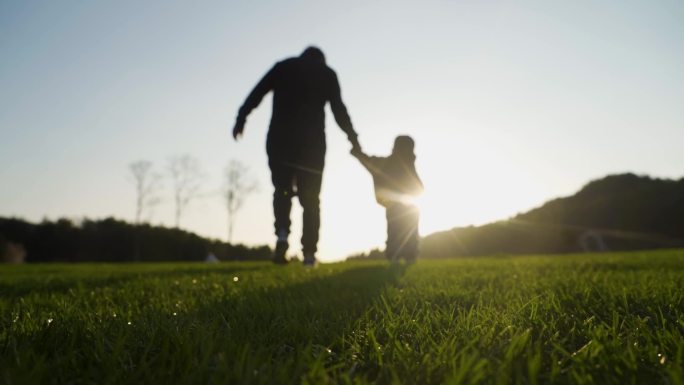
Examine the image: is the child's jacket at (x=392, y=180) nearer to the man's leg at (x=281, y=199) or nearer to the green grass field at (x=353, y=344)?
the man's leg at (x=281, y=199)

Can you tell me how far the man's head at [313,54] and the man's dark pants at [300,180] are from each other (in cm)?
109

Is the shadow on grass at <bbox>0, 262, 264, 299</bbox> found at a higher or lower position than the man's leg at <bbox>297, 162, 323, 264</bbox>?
lower

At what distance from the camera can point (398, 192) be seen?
7102mm

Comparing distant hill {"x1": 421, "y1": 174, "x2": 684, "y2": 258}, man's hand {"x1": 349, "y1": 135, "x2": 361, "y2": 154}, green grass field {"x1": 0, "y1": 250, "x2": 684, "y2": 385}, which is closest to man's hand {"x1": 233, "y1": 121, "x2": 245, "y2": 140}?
man's hand {"x1": 349, "y1": 135, "x2": 361, "y2": 154}

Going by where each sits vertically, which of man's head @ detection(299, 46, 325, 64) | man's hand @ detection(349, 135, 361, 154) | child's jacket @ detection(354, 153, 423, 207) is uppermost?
man's head @ detection(299, 46, 325, 64)

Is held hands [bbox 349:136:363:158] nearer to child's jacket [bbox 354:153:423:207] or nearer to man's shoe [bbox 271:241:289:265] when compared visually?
child's jacket [bbox 354:153:423:207]

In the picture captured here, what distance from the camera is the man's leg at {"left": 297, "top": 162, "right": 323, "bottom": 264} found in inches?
246

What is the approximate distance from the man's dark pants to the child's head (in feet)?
4.71

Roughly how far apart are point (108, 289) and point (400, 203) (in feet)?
14.5

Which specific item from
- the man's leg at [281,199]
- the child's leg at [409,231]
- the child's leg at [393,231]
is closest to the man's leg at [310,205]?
the man's leg at [281,199]

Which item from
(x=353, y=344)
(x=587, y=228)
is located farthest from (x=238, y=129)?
(x=587, y=228)

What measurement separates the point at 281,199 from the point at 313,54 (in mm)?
2010

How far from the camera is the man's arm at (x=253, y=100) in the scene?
633 cm

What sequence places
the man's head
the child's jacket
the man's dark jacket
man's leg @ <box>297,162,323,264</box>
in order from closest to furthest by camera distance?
the man's dark jacket
man's leg @ <box>297,162,323,264</box>
the man's head
the child's jacket
